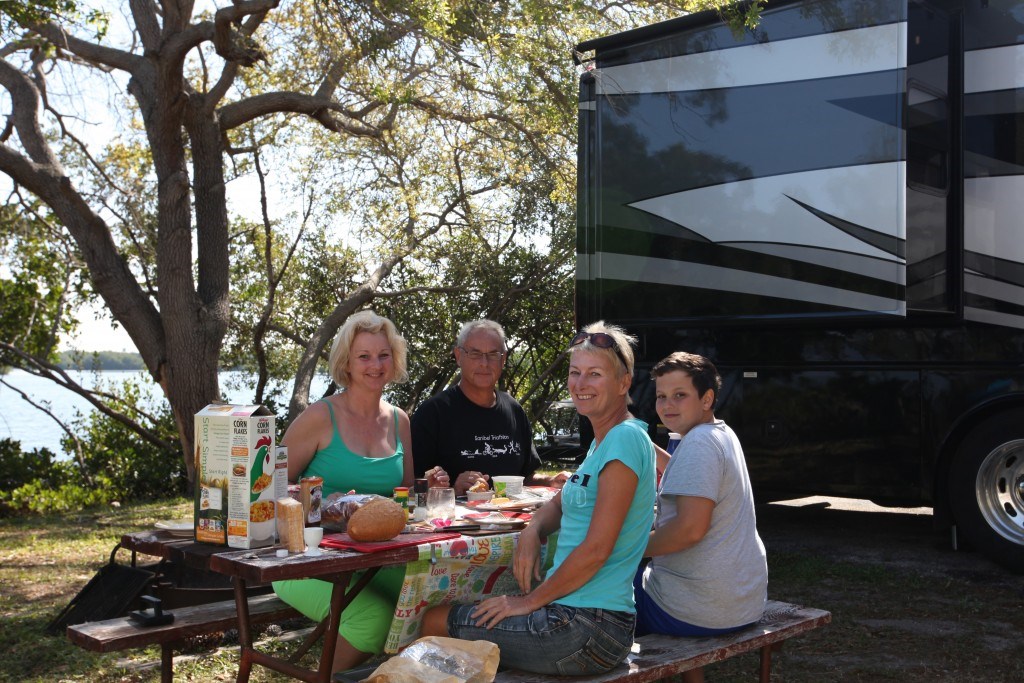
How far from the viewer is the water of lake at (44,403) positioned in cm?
1000

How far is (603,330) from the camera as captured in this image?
2873mm

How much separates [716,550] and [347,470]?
52.7 inches

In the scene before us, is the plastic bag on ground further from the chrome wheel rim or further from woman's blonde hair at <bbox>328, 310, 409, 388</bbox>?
the chrome wheel rim

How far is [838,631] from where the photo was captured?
4328 millimetres

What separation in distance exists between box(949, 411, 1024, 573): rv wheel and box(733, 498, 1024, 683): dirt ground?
0.20 meters

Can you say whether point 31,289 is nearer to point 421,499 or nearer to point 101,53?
point 101,53

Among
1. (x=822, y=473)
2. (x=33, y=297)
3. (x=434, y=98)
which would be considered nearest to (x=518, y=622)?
(x=822, y=473)

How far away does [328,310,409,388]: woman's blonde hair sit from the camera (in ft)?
12.1

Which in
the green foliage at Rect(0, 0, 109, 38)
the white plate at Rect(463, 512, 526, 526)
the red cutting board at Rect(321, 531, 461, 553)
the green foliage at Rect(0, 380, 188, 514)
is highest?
the green foliage at Rect(0, 0, 109, 38)

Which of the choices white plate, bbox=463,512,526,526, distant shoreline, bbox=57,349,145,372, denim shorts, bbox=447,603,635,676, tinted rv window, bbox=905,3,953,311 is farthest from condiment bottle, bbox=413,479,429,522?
distant shoreline, bbox=57,349,145,372

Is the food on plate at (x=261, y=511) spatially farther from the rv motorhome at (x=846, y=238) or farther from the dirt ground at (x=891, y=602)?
the rv motorhome at (x=846, y=238)

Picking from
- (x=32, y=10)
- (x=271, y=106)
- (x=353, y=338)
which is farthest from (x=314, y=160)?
(x=353, y=338)

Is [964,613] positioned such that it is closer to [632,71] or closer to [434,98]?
[632,71]

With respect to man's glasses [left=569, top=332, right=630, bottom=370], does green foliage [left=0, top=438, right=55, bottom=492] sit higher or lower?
lower
